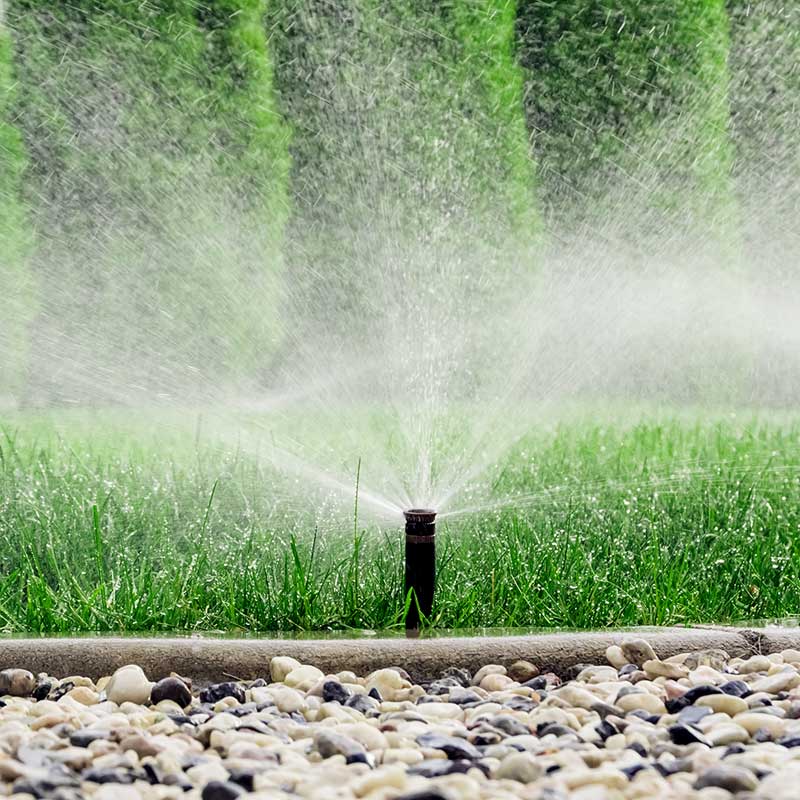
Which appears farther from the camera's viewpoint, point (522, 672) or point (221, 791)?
point (522, 672)

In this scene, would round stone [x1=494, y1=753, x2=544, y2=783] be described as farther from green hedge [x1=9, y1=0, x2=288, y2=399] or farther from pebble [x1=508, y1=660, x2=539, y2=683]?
green hedge [x1=9, y1=0, x2=288, y2=399]

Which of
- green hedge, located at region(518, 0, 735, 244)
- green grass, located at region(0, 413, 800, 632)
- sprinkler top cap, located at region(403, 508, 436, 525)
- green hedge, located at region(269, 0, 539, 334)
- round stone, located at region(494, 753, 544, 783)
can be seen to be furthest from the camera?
green hedge, located at region(518, 0, 735, 244)

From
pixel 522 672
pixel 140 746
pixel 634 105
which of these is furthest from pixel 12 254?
pixel 140 746

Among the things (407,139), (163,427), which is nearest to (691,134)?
(407,139)

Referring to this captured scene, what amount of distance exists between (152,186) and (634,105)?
370 cm

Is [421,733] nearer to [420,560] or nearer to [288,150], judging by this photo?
[420,560]

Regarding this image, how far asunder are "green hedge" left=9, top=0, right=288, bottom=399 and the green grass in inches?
141

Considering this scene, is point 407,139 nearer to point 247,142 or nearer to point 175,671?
point 247,142

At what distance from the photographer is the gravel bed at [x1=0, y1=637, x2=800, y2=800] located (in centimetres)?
188

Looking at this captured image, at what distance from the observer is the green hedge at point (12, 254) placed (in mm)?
8430

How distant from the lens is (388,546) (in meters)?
3.71

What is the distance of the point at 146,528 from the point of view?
4.23 metres

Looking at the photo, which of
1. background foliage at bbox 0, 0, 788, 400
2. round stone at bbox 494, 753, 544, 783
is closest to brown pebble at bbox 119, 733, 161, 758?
round stone at bbox 494, 753, 544, 783

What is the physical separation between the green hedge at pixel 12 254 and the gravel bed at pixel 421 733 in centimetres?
630
